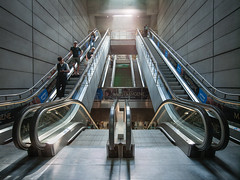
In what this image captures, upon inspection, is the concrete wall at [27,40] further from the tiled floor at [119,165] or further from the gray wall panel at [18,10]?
the tiled floor at [119,165]

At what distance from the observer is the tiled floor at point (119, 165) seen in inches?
67.6

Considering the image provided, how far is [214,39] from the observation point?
15.8 feet

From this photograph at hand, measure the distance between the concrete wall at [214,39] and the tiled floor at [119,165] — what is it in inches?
105

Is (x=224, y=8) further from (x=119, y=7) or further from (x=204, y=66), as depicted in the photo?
(x=119, y=7)

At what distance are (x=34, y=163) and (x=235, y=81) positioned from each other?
4.85m

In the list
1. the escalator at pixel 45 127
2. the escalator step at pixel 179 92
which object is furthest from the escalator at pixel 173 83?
the escalator at pixel 45 127

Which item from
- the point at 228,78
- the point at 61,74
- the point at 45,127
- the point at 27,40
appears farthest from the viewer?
the point at 27,40

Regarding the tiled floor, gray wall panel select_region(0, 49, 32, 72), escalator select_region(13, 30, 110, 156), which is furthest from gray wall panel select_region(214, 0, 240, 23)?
gray wall panel select_region(0, 49, 32, 72)

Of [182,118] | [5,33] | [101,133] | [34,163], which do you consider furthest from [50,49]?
[182,118]

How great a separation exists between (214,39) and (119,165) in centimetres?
510

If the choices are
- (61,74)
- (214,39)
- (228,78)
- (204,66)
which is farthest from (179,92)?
(61,74)

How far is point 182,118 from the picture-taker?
3275 millimetres

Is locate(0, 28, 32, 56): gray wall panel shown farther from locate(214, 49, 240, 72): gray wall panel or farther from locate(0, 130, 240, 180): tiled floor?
locate(214, 49, 240, 72): gray wall panel

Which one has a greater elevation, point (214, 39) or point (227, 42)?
point (214, 39)
